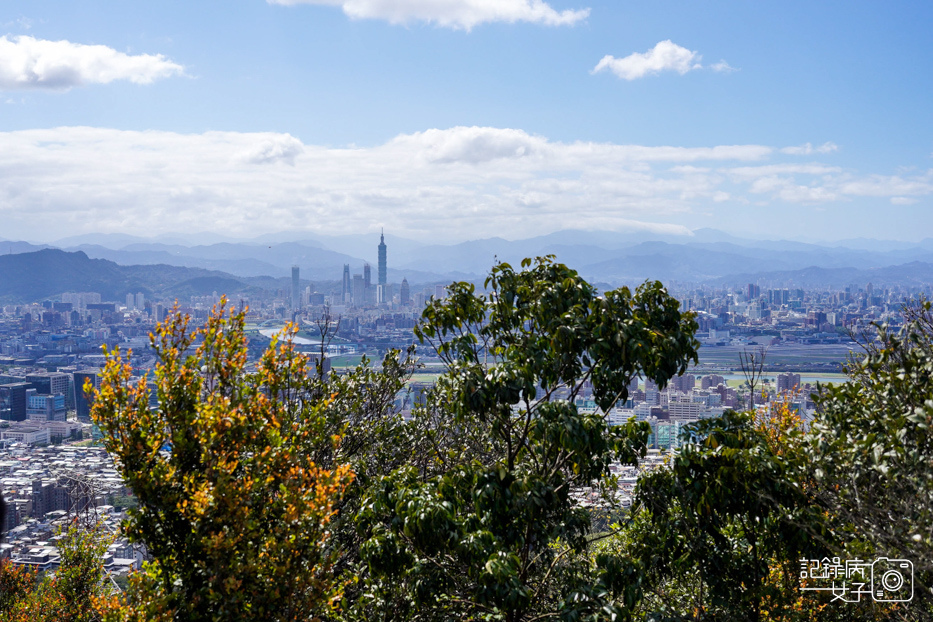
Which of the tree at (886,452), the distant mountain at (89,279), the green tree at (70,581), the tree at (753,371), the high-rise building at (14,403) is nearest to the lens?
the tree at (886,452)

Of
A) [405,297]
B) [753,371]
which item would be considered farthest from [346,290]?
[753,371]

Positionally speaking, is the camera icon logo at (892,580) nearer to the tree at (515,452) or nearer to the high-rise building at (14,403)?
the tree at (515,452)

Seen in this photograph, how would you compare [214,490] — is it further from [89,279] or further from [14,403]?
[89,279]

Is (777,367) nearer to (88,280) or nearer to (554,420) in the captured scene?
(554,420)

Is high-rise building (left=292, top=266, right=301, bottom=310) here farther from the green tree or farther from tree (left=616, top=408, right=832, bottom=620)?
tree (left=616, top=408, right=832, bottom=620)

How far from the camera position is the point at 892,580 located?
3.49 m

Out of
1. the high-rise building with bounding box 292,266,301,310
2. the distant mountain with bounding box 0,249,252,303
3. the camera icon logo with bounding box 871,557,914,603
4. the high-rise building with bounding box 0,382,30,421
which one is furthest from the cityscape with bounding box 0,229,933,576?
the distant mountain with bounding box 0,249,252,303

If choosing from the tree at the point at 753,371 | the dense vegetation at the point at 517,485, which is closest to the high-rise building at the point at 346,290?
the tree at the point at 753,371

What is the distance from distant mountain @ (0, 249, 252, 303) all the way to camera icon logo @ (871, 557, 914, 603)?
368ft

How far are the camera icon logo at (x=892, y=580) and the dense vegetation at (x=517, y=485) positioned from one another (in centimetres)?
6

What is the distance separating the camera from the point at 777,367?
4700 centimetres

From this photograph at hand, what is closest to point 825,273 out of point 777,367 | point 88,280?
point 777,367

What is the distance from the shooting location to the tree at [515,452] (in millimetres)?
3611

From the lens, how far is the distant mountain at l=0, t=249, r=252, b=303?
109m
